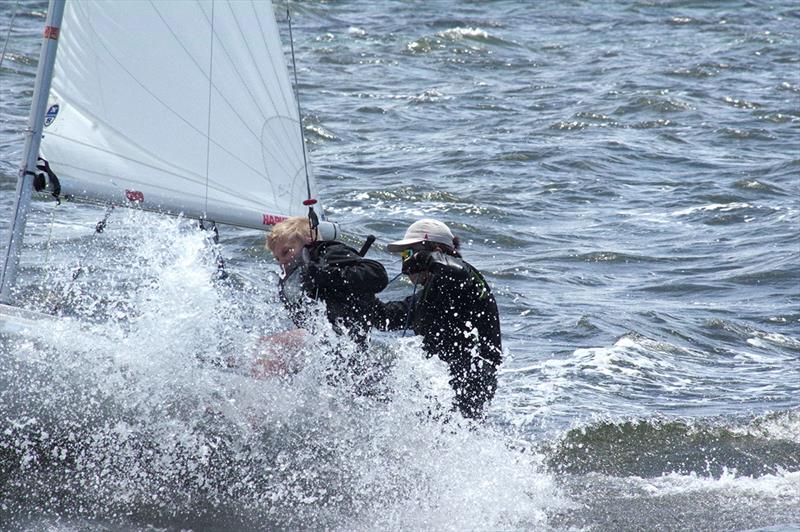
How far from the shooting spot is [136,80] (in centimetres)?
570

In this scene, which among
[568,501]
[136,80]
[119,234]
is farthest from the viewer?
[119,234]

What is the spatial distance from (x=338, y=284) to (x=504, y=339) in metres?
3.16

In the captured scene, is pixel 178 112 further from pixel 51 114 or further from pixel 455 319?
pixel 455 319

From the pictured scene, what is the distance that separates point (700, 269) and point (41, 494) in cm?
628

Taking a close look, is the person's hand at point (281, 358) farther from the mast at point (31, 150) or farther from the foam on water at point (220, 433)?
the mast at point (31, 150)

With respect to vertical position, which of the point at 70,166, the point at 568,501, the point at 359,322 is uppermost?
the point at 70,166

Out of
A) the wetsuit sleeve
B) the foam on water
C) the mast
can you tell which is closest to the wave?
the foam on water

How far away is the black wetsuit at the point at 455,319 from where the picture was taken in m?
5.16

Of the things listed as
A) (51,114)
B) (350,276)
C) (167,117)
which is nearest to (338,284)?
(350,276)

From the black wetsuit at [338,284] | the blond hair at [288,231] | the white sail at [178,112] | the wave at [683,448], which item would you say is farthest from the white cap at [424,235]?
the wave at [683,448]

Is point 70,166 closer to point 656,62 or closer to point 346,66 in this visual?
point 346,66

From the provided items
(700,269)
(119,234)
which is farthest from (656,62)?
(119,234)

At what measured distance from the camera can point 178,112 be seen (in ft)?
19.0

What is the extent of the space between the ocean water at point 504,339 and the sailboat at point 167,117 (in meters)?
Result: 0.31
